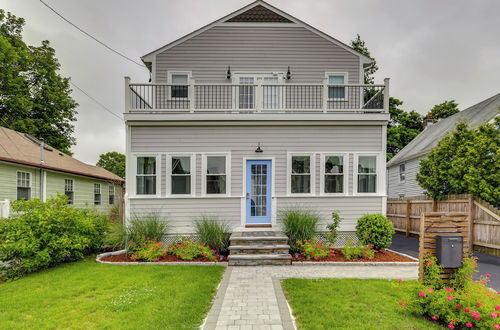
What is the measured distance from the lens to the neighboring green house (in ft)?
32.8

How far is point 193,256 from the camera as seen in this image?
6895mm

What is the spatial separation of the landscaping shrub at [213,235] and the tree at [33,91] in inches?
662

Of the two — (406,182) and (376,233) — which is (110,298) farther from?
(406,182)

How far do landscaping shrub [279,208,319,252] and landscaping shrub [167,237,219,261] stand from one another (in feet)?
7.27

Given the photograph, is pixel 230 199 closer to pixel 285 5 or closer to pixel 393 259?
pixel 393 259

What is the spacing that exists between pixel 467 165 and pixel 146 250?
34.2 ft

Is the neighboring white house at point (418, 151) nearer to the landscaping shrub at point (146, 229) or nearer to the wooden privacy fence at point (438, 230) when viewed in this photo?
the wooden privacy fence at point (438, 230)

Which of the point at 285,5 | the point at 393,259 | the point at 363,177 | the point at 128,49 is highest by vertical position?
the point at 285,5

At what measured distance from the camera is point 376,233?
7.31 m

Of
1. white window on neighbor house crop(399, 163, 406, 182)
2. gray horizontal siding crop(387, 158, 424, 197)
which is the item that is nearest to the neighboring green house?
gray horizontal siding crop(387, 158, 424, 197)

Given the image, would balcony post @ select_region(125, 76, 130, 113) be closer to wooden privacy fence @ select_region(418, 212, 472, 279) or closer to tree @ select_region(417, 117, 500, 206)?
wooden privacy fence @ select_region(418, 212, 472, 279)

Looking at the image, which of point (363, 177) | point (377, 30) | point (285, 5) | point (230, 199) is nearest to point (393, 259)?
point (363, 177)

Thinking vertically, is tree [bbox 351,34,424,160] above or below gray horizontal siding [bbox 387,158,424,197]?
above

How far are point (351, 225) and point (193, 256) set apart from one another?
5.02 metres
